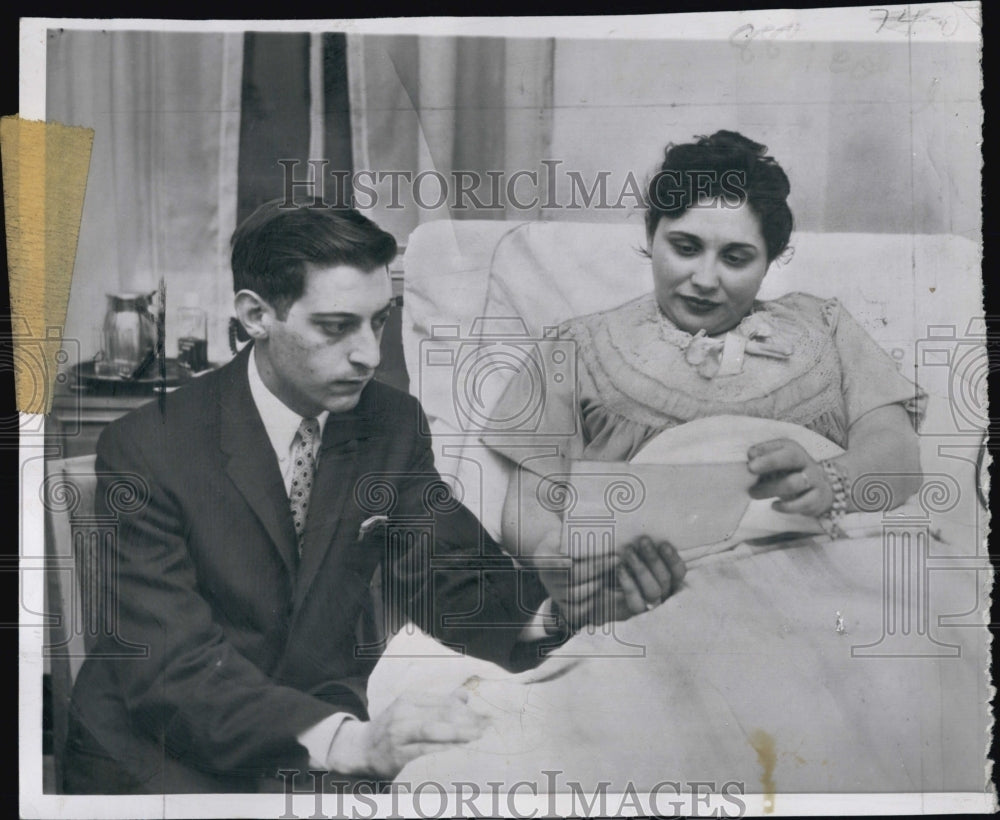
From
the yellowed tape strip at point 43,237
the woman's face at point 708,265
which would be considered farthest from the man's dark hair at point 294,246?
the woman's face at point 708,265

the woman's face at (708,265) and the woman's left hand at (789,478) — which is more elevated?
the woman's face at (708,265)

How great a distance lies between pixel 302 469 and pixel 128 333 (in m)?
0.67

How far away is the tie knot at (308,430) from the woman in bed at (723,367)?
0.56 metres

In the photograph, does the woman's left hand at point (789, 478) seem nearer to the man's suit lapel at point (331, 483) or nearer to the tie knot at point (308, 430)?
the man's suit lapel at point (331, 483)

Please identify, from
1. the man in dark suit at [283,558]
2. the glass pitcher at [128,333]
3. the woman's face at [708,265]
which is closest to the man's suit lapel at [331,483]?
the man in dark suit at [283,558]

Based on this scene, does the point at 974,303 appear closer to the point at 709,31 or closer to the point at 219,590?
the point at 709,31

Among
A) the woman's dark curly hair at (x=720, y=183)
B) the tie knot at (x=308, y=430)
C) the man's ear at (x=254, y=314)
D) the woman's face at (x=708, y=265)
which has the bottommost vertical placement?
the tie knot at (x=308, y=430)

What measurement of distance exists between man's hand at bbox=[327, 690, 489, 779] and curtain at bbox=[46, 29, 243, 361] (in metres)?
1.20

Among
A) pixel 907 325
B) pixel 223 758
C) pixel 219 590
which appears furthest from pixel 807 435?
pixel 223 758

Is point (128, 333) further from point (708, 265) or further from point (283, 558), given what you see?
point (708, 265)

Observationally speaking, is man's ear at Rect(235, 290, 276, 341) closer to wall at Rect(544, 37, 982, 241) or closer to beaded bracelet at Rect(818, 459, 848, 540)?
wall at Rect(544, 37, 982, 241)

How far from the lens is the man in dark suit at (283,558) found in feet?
9.54
